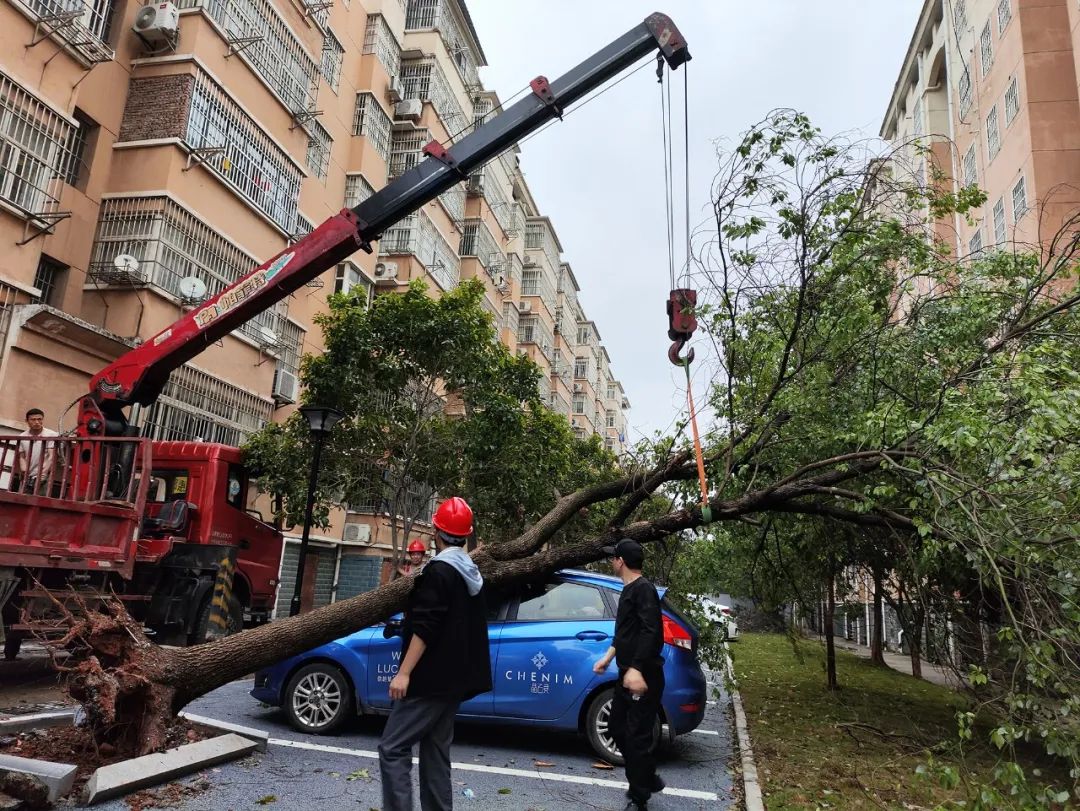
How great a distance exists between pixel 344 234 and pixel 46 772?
7259 millimetres

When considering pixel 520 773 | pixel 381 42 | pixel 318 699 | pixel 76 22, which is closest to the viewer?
pixel 520 773

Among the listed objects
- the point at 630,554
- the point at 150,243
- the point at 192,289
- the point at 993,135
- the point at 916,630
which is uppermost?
the point at 993,135

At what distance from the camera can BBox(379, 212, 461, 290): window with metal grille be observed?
24.4m

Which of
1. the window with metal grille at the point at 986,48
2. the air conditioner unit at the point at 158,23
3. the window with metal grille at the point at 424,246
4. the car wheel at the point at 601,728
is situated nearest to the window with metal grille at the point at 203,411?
the air conditioner unit at the point at 158,23

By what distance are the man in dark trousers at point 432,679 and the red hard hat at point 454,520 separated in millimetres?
139

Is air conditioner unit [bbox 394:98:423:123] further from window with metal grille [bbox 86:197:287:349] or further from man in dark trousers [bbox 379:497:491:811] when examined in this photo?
man in dark trousers [bbox 379:497:491:811]

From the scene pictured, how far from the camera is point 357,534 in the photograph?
23.0m

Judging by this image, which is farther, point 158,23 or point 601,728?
point 158,23

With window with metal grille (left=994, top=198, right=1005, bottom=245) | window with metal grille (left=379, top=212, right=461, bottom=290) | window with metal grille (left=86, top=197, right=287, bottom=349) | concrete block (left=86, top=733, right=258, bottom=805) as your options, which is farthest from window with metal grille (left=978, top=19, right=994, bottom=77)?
concrete block (left=86, top=733, right=258, bottom=805)

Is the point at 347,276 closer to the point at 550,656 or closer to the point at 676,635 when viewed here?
the point at 550,656

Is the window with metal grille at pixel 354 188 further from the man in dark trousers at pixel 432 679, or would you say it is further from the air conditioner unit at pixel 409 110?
the man in dark trousers at pixel 432 679

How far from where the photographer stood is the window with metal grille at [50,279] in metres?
13.5

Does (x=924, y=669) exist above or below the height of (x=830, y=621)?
below

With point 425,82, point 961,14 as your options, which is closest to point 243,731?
point 425,82
